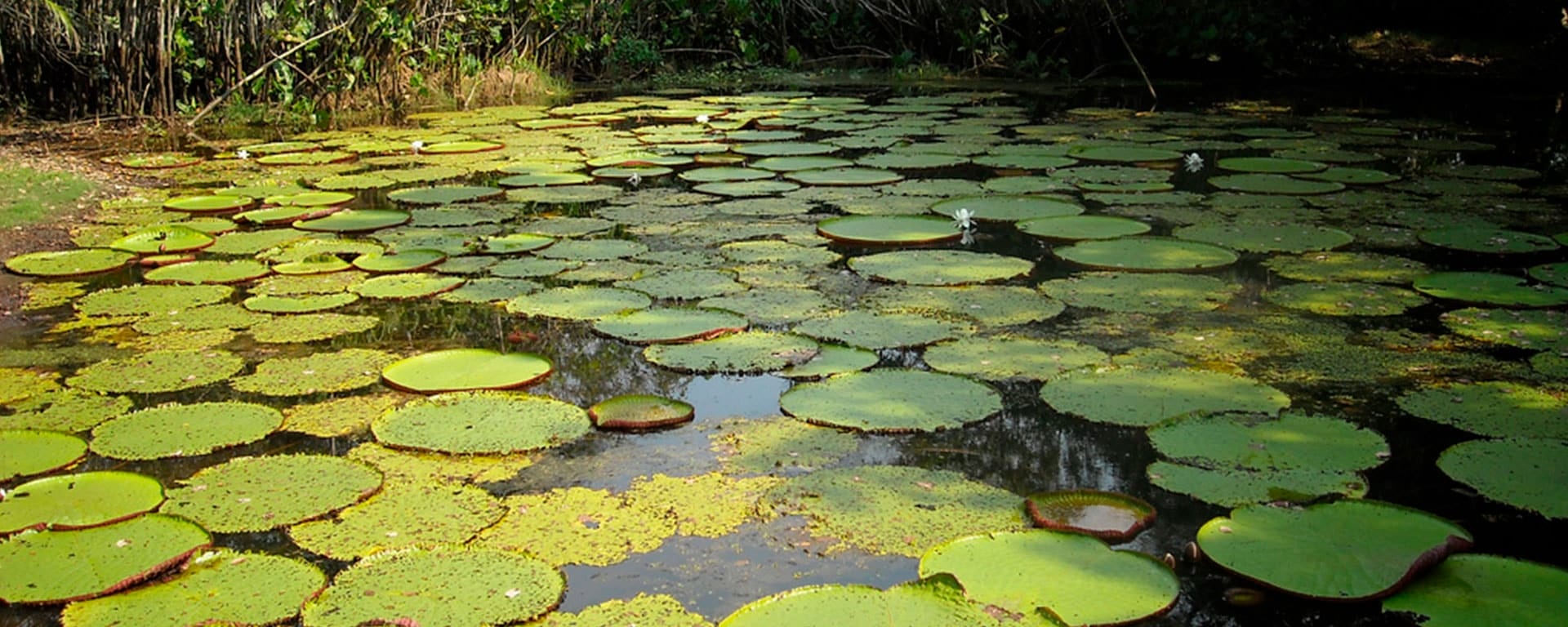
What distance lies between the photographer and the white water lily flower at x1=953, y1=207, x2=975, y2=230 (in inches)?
162

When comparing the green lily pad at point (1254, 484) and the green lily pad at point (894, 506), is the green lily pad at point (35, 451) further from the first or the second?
the green lily pad at point (1254, 484)

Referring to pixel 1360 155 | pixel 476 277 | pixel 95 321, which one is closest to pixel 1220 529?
pixel 476 277

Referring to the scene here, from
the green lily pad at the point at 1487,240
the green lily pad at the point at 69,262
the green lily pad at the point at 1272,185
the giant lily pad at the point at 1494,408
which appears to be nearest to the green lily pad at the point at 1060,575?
the giant lily pad at the point at 1494,408

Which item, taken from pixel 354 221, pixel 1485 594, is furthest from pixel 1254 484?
pixel 354 221

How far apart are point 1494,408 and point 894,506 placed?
131 cm

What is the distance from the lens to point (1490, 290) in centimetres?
333

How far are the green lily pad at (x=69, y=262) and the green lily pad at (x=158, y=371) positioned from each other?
3.40 feet

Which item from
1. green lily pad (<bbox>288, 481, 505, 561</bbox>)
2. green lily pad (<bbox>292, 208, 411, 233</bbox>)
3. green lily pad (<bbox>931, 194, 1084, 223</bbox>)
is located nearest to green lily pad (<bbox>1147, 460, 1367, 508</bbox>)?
green lily pad (<bbox>288, 481, 505, 561</bbox>)

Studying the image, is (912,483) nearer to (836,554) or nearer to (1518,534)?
(836,554)

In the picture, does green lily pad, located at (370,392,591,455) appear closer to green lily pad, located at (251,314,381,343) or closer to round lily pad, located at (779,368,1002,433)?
round lily pad, located at (779,368,1002,433)

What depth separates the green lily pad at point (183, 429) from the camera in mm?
2379

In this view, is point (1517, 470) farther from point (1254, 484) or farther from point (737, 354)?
point (737, 354)

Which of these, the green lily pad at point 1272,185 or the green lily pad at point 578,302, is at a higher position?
the green lily pad at point 1272,185

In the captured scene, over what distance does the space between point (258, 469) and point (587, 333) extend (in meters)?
0.99
